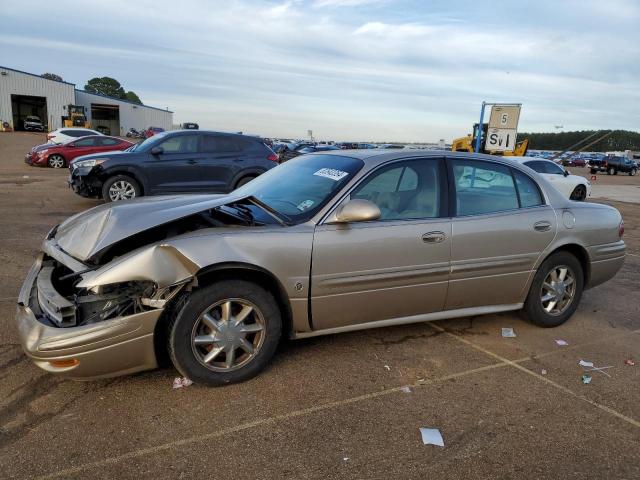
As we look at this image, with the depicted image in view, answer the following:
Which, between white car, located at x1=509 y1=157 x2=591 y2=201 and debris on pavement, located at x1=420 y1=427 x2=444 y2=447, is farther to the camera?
white car, located at x1=509 y1=157 x2=591 y2=201

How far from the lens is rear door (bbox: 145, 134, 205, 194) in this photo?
10023 millimetres

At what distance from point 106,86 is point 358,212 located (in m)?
137

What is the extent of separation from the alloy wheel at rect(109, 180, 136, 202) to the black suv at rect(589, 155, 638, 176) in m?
43.1

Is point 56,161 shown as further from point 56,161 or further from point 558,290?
point 558,290

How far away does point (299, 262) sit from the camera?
3.31 meters

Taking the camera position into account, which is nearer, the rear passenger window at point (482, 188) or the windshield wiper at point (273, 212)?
the windshield wiper at point (273, 212)

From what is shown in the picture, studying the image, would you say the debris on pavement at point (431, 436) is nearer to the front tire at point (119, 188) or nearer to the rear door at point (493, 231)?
the rear door at point (493, 231)

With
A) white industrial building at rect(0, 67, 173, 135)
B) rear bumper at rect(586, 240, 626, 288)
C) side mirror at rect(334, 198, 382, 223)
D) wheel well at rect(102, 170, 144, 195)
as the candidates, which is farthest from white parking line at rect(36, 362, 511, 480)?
white industrial building at rect(0, 67, 173, 135)

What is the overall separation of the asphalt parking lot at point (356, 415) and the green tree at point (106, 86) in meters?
132

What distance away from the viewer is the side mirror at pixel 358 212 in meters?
3.29

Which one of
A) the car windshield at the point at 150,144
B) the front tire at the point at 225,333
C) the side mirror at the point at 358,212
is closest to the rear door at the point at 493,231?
the side mirror at the point at 358,212

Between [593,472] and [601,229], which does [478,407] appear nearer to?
[593,472]

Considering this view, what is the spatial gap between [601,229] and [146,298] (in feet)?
13.4

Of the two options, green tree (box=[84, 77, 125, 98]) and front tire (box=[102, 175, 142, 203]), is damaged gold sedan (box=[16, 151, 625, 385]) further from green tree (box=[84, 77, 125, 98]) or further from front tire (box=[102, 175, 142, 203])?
green tree (box=[84, 77, 125, 98])
